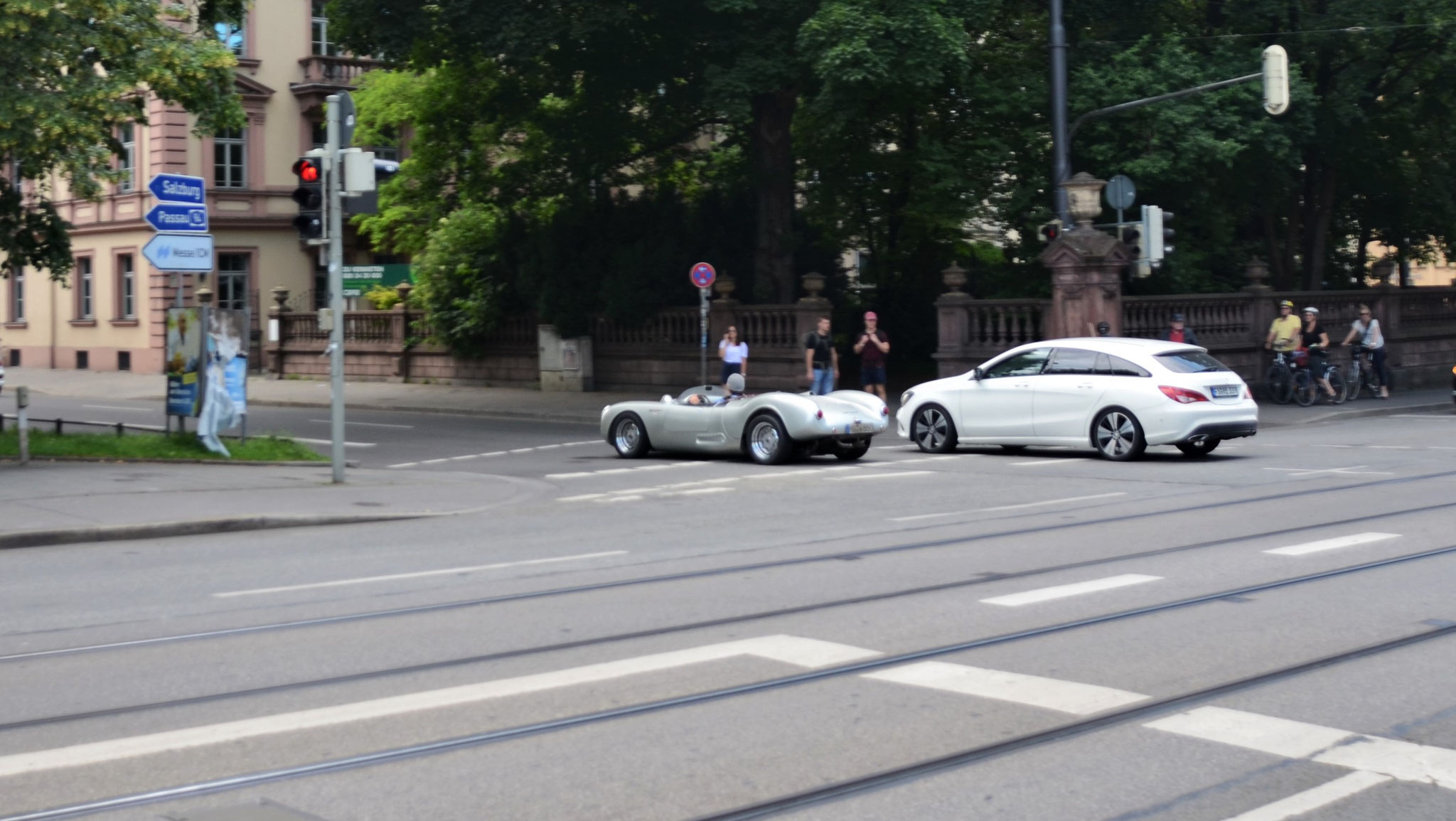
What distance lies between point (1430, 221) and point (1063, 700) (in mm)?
34199

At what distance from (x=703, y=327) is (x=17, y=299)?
36075mm

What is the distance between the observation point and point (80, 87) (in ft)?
63.3

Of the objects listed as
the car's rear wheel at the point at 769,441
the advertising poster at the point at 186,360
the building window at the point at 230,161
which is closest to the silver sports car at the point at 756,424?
the car's rear wheel at the point at 769,441

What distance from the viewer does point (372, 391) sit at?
128 feet

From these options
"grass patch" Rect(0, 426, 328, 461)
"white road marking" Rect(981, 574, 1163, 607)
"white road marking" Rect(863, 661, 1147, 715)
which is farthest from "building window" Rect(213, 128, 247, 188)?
"white road marking" Rect(863, 661, 1147, 715)

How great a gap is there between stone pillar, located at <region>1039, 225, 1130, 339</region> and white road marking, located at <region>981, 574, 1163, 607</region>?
1864 cm

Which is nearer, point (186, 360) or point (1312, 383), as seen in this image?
point (186, 360)

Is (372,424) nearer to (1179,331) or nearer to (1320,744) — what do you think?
(1179,331)

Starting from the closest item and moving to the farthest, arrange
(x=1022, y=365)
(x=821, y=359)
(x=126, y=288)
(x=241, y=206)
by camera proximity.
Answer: (x=1022, y=365) → (x=821, y=359) → (x=241, y=206) → (x=126, y=288)

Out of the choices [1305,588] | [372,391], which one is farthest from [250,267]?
[1305,588]

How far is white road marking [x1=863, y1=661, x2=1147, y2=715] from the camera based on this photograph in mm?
6250

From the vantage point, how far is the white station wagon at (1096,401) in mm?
17938

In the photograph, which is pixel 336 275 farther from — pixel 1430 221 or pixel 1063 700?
pixel 1430 221

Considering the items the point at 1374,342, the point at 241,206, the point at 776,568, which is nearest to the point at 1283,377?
the point at 1374,342
